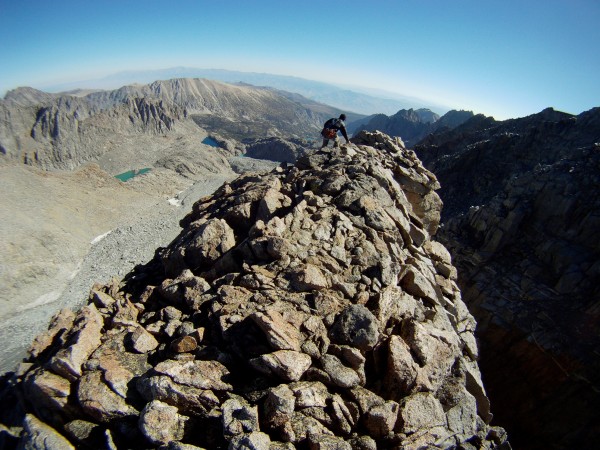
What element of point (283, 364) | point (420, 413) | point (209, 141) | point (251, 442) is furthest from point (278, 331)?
point (209, 141)

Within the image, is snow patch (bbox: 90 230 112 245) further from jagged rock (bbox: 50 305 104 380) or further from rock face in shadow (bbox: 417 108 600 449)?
rock face in shadow (bbox: 417 108 600 449)

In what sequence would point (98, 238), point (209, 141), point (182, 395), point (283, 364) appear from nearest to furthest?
1. point (182, 395)
2. point (283, 364)
3. point (98, 238)
4. point (209, 141)

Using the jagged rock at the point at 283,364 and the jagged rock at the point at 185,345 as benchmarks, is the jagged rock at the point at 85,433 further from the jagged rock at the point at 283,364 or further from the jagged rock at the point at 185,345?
the jagged rock at the point at 283,364

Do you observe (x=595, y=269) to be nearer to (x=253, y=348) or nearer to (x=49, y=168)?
(x=253, y=348)

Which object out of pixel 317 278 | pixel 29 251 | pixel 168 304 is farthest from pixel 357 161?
pixel 29 251

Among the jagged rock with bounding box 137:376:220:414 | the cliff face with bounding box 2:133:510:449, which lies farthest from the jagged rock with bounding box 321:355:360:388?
the jagged rock with bounding box 137:376:220:414

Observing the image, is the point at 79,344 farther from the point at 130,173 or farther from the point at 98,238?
the point at 130,173

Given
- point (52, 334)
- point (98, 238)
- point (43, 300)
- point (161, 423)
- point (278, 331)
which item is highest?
point (278, 331)
